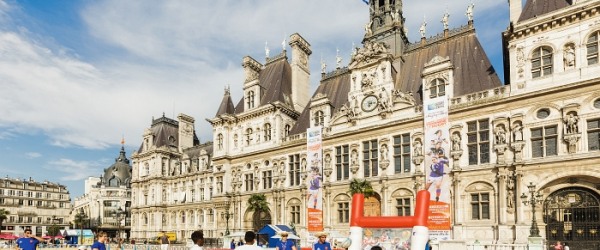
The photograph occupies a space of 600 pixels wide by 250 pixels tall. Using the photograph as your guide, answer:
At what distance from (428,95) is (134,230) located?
45246 mm

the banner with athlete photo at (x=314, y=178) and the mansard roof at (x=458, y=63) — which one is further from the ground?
the mansard roof at (x=458, y=63)

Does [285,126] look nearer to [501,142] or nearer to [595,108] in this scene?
[501,142]

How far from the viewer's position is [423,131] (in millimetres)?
31969

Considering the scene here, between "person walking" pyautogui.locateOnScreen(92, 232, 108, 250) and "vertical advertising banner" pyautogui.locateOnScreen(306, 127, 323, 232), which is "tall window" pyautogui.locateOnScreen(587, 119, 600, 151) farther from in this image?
"person walking" pyautogui.locateOnScreen(92, 232, 108, 250)

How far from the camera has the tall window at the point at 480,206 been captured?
2878 centimetres

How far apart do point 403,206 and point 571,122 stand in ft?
39.9

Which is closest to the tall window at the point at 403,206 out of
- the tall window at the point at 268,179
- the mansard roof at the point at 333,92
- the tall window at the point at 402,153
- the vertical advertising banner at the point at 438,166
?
the tall window at the point at 402,153

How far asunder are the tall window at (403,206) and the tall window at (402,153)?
2.08 meters

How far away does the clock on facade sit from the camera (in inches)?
1398

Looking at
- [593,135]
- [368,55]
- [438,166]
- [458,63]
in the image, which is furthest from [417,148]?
[593,135]

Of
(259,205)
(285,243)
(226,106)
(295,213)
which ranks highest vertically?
(226,106)

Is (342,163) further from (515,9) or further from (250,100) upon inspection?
(515,9)

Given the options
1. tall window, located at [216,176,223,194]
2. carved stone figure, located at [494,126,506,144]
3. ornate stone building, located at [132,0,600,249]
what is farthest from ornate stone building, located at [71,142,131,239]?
carved stone figure, located at [494,126,506,144]

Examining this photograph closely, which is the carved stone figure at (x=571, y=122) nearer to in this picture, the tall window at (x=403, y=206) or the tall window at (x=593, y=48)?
the tall window at (x=593, y=48)
